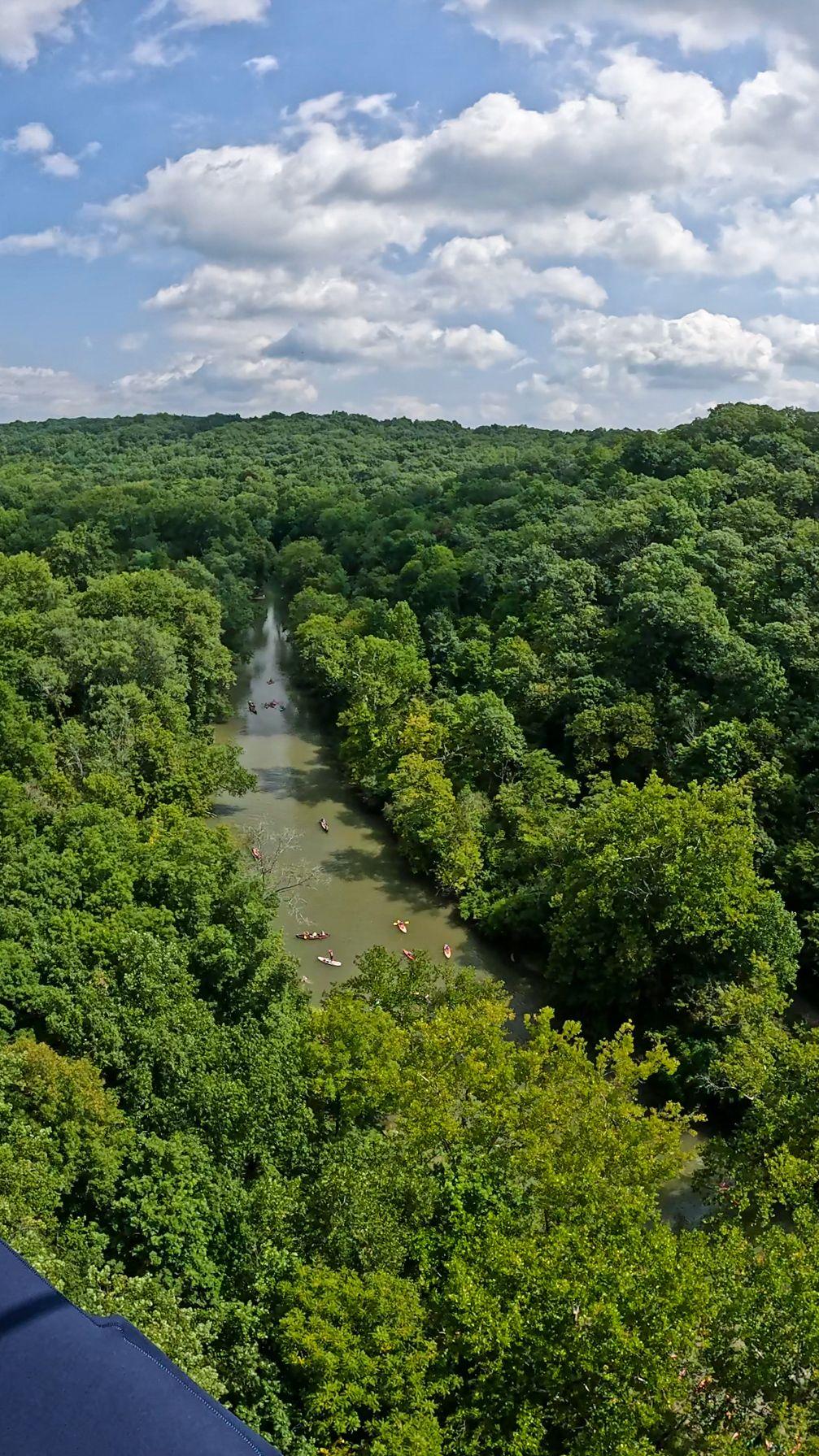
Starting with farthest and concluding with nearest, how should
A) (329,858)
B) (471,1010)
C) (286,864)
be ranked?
(329,858), (286,864), (471,1010)

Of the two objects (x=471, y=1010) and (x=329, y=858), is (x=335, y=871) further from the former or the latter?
(x=471, y=1010)

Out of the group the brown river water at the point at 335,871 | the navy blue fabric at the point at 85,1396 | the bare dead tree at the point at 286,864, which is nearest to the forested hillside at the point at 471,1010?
the brown river water at the point at 335,871

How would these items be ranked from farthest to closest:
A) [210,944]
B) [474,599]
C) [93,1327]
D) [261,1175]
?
[474,599], [210,944], [261,1175], [93,1327]

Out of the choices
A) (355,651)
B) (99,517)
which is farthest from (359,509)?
(355,651)

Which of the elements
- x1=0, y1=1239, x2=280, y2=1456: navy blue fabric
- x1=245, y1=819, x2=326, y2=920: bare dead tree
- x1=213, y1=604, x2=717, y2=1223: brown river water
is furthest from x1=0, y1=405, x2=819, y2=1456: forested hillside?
x1=0, y1=1239, x2=280, y2=1456: navy blue fabric

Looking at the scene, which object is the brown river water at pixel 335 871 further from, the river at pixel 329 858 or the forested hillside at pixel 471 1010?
the forested hillside at pixel 471 1010

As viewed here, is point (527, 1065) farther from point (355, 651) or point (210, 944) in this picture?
point (355, 651)

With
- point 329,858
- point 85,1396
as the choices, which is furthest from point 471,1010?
point 85,1396
